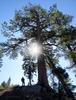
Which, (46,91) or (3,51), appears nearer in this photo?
(46,91)

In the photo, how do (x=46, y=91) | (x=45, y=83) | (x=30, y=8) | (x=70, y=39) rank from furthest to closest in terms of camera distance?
(x=30, y=8) < (x=70, y=39) < (x=45, y=83) < (x=46, y=91)

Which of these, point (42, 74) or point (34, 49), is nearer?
point (42, 74)

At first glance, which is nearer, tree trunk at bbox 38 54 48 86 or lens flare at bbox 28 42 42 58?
tree trunk at bbox 38 54 48 86

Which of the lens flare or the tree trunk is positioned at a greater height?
the lens flare

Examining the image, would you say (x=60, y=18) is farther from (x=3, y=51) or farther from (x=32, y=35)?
(x=3, y=51)

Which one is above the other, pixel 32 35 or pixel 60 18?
pixel 60 18

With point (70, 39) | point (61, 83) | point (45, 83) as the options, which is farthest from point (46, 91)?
point (70, 39)

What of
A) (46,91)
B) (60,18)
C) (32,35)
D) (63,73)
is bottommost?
(46,91)

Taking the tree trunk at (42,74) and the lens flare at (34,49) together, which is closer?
the tree trunk at (42,74)

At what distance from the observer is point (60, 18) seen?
41.2 meters

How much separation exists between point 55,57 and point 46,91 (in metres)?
11.1

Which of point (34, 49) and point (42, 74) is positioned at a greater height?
point (34, 49)

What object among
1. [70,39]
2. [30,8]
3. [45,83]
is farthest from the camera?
[30,8]

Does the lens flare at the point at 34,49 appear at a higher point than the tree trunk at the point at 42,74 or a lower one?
higher
